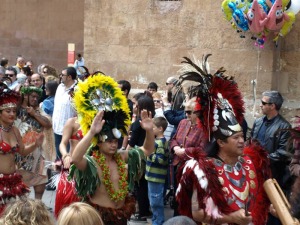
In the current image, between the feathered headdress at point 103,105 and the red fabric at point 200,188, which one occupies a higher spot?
the feathered headdress at point 103,105

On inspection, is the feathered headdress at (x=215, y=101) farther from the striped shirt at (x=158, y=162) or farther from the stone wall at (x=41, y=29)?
the stone wall at (x=41, y=29)

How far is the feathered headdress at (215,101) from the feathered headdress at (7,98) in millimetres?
2941

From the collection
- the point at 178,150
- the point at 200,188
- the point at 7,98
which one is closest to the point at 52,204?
the point at 7,98

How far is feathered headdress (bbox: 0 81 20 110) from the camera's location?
8.20 m

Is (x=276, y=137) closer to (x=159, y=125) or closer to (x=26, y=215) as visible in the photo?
(x=159, y=125)

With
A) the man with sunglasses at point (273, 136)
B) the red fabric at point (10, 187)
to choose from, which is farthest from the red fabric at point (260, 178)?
the red fabric at point (10, 187)

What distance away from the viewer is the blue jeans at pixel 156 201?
359 inches

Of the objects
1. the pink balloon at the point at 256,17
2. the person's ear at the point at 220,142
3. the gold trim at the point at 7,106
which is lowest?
the gold trim at the point at 7,106

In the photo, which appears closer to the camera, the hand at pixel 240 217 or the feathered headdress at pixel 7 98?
the hand at pixel 240 217

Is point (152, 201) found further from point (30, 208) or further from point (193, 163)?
point (30, 208)

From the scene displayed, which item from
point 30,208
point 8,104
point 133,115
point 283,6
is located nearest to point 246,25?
point 283,6

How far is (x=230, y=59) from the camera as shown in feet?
40.9

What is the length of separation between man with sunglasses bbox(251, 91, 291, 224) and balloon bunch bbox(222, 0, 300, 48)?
9.78ft

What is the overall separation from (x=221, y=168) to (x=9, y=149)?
10.2ft
